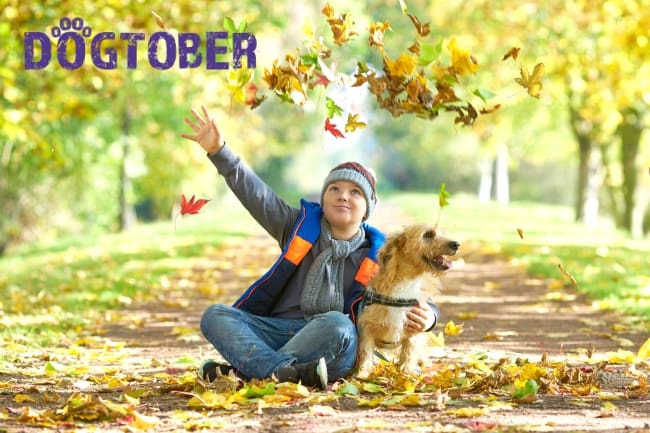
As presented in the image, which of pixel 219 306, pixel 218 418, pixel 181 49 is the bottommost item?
pixel 218 418

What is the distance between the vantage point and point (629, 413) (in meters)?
3.84

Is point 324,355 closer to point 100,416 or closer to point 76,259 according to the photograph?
point 100,416

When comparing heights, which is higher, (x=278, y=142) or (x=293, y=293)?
(x=278, y=142)

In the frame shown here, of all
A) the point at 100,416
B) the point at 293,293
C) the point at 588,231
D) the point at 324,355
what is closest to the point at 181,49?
the point at 293,293

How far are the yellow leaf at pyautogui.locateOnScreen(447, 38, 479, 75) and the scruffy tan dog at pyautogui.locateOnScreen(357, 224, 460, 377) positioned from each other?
2.73ft

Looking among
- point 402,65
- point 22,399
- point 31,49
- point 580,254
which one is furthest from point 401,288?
point 580,254

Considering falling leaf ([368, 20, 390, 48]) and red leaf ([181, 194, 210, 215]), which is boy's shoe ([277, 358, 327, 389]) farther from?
falling leaf ([368, 20, 390, 48])

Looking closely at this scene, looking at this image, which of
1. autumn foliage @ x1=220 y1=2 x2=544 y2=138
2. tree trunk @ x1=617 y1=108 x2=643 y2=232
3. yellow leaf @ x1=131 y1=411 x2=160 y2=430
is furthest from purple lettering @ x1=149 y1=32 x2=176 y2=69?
tree trunk @ x1=617 y1=108 x2=643 y2=232

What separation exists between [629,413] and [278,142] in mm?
39413

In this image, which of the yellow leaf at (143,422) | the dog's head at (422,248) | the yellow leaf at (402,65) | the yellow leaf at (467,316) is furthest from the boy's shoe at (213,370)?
the yellow leaf at (467,316)

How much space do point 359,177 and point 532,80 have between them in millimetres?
1127

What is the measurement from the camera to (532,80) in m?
4.32

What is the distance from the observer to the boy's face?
4.84 metres

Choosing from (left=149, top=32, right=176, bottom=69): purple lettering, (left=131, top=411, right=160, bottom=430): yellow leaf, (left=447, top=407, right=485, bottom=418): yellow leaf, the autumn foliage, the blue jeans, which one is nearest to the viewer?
(left=131, top=411, right=160, bottom=430): yellow leaf
